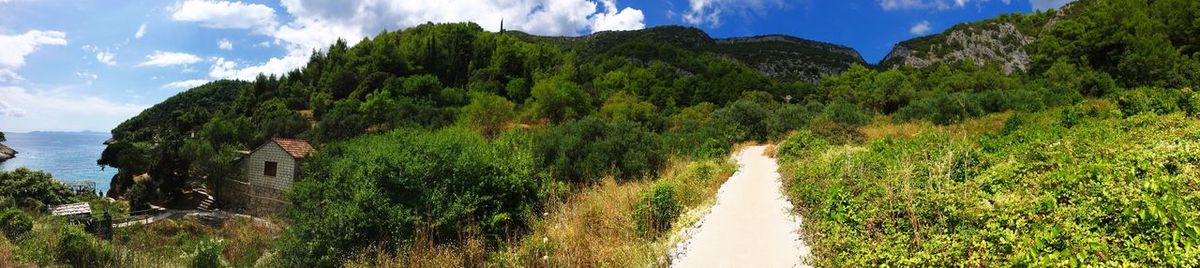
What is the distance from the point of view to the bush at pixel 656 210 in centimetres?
791

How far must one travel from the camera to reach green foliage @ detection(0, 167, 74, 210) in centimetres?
3036

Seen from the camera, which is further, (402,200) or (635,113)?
(635,113)

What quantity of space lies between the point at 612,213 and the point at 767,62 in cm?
13692

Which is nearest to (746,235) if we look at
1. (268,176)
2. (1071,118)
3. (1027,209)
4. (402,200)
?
(1027,209)

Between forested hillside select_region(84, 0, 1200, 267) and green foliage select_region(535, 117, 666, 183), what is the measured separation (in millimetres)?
67

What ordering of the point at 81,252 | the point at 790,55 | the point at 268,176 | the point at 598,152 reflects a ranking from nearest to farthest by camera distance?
the point at 81,252 < the point at 598,152 < the point at 268,176 < the point at 790,55

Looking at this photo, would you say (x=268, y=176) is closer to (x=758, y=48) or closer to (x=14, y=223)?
(x=14, y=223)

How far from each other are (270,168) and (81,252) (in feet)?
69.8

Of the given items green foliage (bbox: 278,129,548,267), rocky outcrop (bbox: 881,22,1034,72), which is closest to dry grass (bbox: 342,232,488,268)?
A: green foliage (bbox: 278,129,548,267)

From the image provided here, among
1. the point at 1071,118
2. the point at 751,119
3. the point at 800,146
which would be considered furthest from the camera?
the point at 751,119

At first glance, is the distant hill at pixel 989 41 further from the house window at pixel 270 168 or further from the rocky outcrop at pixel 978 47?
the house window at pixel 270 168

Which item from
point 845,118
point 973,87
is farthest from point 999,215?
point 973,87

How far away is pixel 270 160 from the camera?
34219mm

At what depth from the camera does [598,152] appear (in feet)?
52.2
